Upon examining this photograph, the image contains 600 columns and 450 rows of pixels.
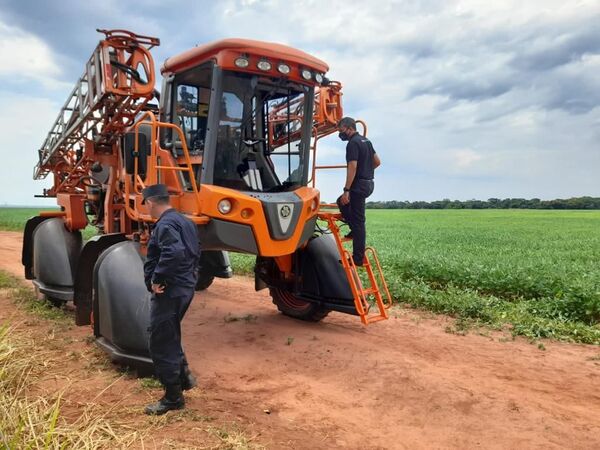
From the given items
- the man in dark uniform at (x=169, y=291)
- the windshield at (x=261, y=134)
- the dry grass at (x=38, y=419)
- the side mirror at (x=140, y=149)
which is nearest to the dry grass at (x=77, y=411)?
the dry grass at (x=38, y=419)

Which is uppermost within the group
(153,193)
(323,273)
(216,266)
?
(153,193)

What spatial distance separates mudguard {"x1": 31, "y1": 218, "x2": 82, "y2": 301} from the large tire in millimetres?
3203

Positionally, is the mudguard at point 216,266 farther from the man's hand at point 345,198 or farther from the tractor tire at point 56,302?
the man's hand at point 345,198

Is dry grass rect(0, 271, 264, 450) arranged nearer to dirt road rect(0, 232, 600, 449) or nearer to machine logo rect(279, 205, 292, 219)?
dirt road rect(0, 232, 600, 449)

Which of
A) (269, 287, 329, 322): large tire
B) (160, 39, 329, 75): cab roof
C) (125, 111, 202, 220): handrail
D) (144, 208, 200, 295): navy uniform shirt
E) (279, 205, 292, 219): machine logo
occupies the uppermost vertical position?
(160, 39, 329, 75): cab roof

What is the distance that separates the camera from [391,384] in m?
5.26

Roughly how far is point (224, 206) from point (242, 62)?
1.52 m

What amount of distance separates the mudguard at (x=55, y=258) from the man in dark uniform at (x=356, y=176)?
456cm

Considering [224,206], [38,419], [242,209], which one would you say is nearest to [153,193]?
[224,206]

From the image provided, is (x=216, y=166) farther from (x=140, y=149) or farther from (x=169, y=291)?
(x=169, y=291)

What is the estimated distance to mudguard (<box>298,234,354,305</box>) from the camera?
23.1 feet

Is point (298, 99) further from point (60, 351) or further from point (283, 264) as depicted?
point (60, 351)

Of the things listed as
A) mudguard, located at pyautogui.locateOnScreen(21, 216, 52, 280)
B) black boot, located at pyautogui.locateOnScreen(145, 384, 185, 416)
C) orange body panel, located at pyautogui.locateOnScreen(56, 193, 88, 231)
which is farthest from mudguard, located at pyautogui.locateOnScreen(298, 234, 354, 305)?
mudguard, located at pyautogui.locateOnScreen(21, 216, 52, 280)

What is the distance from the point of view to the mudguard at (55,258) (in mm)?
8320
